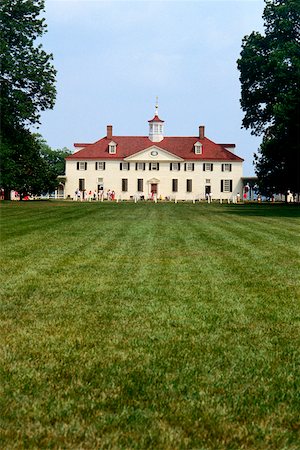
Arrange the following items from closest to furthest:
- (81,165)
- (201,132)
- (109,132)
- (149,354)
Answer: (149,354), (81,165), (201,132), (109,132)

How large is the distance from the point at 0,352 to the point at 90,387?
48.2 inches

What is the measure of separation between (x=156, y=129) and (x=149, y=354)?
87.9m

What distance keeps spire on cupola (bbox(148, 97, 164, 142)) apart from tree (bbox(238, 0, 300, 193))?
1431 inches

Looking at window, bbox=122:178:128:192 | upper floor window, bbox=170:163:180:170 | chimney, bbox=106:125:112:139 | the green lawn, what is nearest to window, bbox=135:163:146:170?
window, bbox=122:178:128:192

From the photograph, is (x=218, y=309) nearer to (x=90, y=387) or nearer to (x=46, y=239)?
(x=90, y=387)

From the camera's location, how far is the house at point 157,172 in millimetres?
89125

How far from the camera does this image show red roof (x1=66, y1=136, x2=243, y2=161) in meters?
89.6

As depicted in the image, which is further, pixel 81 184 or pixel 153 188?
pixel 81 184

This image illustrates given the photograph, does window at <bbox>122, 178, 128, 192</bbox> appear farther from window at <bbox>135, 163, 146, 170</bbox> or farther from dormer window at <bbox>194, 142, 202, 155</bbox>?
dormer window at <bbox>194, 142, 202, 155</bbox>

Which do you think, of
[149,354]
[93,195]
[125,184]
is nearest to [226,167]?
[125,184]

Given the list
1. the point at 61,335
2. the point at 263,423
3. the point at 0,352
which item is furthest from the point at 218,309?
the point at 263,423

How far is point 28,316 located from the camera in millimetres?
6871

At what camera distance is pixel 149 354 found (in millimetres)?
5477

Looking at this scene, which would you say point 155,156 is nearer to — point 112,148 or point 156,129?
point 156,129
